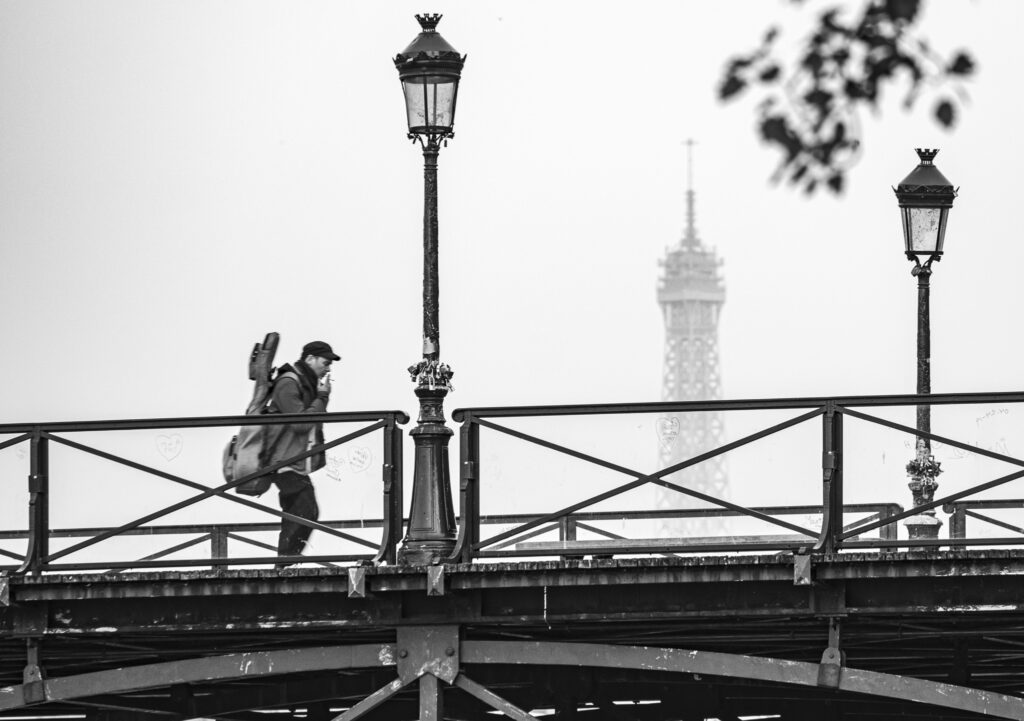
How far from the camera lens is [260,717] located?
1286 inches

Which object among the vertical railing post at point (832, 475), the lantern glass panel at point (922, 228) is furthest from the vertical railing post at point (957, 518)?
the vertical railing post at point (832, 475)

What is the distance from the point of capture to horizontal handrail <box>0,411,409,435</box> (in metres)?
22.3

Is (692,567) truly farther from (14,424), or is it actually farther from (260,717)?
(260,717)

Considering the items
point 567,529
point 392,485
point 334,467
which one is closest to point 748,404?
point 392,485

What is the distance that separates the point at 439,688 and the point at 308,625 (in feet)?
3.79

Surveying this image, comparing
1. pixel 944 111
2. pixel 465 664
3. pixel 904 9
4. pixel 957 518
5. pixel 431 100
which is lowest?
pixel 465 664

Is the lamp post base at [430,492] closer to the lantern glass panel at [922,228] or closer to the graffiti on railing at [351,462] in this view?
the graffiti on railing at [351,462]

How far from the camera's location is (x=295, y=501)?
75.5 feet

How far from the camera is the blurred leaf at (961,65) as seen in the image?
12289 millimetres

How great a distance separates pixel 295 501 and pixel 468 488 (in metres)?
1.62

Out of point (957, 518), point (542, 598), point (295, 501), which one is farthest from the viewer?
point (957, 518)

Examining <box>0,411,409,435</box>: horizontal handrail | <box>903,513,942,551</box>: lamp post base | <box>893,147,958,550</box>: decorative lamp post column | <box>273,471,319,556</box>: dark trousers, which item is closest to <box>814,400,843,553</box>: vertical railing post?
<box>0,411,409,435</box>: horizontal handrail

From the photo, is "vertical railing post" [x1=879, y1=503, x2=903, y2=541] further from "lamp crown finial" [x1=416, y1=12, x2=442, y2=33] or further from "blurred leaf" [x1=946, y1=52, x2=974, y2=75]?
"blurred leaf" [x1=946, y1=52, x2=974, y2=75]

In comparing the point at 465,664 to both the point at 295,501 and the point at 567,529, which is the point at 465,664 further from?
the point at 567,529
